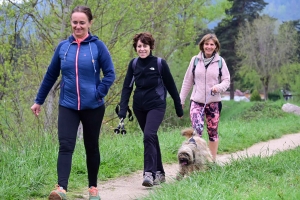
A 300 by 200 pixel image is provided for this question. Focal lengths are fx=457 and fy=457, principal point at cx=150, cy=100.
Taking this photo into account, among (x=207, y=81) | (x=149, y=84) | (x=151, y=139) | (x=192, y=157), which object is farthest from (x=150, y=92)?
(x=207, y=81)

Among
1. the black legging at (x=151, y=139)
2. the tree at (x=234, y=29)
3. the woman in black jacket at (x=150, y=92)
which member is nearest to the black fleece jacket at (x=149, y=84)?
the woman in black jacket at (x=150, y=92)

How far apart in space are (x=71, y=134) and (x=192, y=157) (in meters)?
1.71

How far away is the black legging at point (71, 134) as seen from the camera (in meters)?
4.77

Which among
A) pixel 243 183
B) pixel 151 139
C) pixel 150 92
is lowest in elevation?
pixel 243 183

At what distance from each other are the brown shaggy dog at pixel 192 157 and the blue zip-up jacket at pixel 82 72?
4.70ft

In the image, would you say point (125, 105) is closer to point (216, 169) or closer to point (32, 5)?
point (216, 169)

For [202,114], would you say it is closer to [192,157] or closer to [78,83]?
[192,157]

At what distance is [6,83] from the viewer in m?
12.1

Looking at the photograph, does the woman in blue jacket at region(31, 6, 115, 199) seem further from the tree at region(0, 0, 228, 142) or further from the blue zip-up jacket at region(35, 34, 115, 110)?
A: the tree at region(0, 0, 228, 142)

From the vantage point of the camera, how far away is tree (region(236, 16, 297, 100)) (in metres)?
41.3

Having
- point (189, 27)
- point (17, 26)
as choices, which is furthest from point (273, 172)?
point (189, 27)

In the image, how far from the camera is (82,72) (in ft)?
15.5

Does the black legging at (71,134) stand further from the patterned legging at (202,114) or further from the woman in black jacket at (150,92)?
the patterned legging at (202,114)

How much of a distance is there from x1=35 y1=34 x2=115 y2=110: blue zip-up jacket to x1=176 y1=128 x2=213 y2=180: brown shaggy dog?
4.70ft
